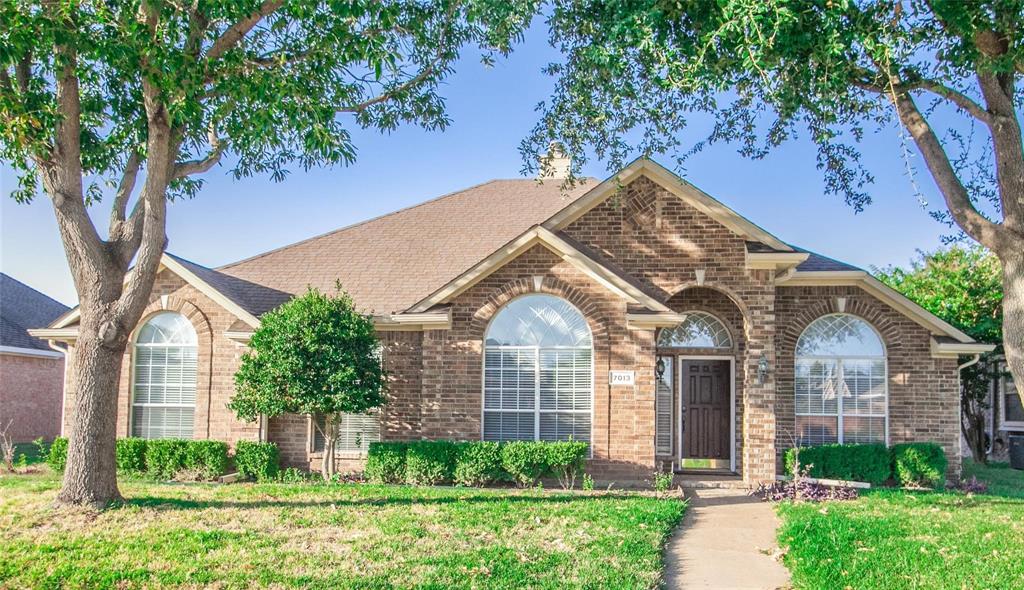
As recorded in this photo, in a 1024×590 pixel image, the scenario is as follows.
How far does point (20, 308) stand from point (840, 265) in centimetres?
2458

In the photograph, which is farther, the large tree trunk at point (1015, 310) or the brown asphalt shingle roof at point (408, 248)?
the brown asphalt shingle roof at point (408, 248)

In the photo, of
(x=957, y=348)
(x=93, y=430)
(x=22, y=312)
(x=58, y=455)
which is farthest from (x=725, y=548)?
(x=22, y=312)

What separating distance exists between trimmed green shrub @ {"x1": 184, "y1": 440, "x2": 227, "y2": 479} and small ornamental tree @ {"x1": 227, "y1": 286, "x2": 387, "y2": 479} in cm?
97

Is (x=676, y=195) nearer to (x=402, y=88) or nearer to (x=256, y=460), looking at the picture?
(x=402, y=88)

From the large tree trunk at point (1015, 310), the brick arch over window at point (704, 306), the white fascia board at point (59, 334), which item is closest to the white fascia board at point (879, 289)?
the brick arch over window at point (704, 306)

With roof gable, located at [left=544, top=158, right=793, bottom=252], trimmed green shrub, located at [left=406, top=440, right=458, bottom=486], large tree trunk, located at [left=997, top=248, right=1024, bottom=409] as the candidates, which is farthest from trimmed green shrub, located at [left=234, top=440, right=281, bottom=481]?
large tree trunk, located at [left=997, top=248, right=1024, bottom=409]

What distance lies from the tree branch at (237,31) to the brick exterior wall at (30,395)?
52.8ft

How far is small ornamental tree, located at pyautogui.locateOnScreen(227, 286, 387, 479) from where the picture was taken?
44.4 ft

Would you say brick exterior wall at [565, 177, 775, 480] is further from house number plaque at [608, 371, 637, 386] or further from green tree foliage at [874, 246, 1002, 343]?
green tree foliage at [874, 246, 1002, 343]

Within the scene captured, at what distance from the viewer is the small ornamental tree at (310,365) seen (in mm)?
13547

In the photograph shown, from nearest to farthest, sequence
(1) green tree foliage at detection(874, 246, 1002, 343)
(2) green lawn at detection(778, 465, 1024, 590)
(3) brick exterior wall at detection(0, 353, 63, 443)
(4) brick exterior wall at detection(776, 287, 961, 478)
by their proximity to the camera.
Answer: (2) green lawn at detection(778, 465, 1024, 590) < (4) brick exterior wall at detection(776, 287, 961, 478) < (1) green tree foliage at detection(874, 246, 1002, 343) < (3) brick exterior wall at detection(0, 353, 63, 443)

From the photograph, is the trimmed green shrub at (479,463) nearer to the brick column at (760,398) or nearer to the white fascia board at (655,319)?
the white fascia board at (655,319)

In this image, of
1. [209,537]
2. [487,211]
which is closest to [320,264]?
[487,211]

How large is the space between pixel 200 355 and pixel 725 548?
408 inches
